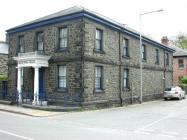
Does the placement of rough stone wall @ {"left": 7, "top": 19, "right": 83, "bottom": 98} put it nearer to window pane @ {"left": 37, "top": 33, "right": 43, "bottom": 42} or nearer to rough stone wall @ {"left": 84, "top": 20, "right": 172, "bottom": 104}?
window pane @ {"left": 37, "top": 33, "right": 43, "bottom": 42}

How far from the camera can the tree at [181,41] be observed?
79.9m

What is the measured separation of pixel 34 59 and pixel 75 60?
326cm

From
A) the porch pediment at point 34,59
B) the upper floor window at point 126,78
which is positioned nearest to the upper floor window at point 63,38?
the porch pediment at point 34,59

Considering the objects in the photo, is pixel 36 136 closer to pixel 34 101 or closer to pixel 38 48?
pixel 34 101

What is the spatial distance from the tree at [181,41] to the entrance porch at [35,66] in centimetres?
6024

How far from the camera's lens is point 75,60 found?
74.2ft

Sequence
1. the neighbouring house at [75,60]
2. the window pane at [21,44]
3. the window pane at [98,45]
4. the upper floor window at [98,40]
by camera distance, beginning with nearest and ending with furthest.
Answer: the neighbouring house at [75,60] < the upper floor window at [98,40] < the window pane at [98,45] < the window pane at [21,44]

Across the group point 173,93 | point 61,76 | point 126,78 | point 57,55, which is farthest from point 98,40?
point 173,93

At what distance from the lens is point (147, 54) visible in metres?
33.4

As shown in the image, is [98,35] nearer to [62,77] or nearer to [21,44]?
Answer: [62,77]

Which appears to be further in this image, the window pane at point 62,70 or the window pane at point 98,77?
the window pane at point 98,77

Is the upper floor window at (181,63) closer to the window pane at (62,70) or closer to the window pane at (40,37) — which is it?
the window pane at (40,37)

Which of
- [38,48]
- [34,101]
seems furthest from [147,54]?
[34,101]

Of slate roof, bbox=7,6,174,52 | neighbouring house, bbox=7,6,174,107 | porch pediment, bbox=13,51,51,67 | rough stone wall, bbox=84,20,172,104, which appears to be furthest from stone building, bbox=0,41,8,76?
rough stone wall, bbox=84,20,172,104
